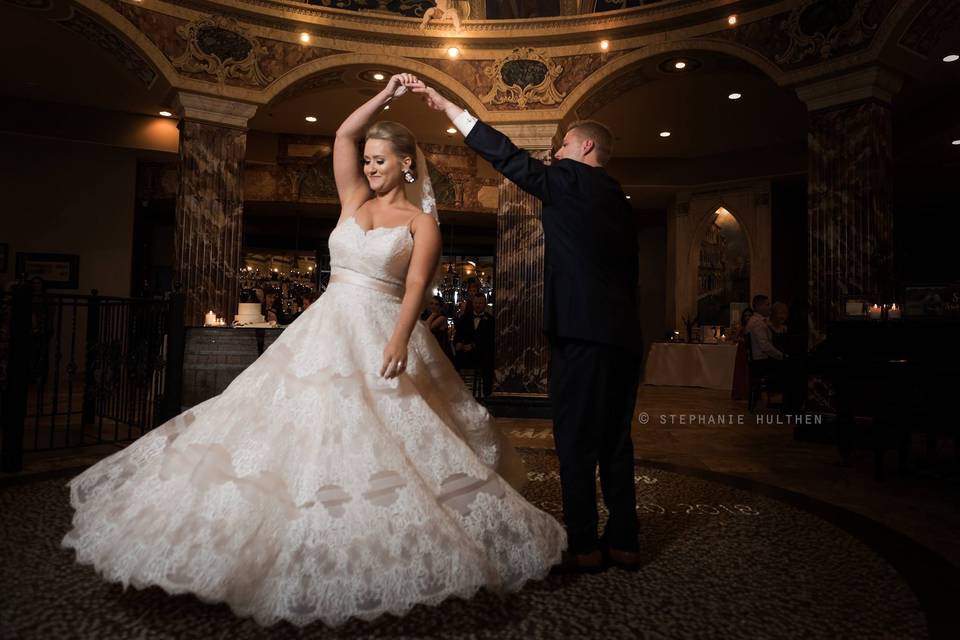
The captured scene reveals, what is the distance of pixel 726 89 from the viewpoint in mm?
8586

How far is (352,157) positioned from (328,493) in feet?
3.98

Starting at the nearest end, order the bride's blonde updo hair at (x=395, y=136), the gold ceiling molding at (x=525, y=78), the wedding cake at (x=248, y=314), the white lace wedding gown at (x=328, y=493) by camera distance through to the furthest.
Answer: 1. the white lace wedding gown at (x=328, y=493)
2. the bride's blonde updo hair at (x=395, y=136)
3. the wedding cake at (x=248, y=314)
4. the gold ceiling molding at (x=525, y=78)

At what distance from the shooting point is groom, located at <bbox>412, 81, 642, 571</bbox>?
2.11 m

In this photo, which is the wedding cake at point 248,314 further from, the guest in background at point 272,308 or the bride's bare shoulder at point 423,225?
the bride's bare shoulder at point 423,225

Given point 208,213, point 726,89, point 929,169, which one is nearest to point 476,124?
point 208,213

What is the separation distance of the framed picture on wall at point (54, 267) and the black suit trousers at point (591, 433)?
10.3 m

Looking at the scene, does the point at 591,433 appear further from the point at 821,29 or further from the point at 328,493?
the point at 821,29

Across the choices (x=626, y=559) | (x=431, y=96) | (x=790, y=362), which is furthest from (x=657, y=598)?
(x=790, y=362)

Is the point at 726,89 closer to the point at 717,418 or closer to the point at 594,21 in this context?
the point at 594,21

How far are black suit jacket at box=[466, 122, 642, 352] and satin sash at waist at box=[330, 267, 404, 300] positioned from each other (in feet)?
1.79

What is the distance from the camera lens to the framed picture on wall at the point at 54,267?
971 centimetres

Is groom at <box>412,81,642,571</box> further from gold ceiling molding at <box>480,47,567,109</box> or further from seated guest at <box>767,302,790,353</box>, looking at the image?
seated guest at <box>767,302,790,353</box>

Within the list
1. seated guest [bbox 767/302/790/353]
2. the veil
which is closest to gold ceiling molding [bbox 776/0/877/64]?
seated guest [bbox 767/302/790/353]

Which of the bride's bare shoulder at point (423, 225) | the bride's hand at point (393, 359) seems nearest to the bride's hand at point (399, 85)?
the bride's bare shoulder at point (423, 225)
